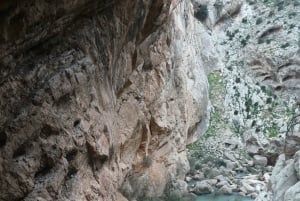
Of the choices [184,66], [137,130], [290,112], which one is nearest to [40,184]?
[137,130]

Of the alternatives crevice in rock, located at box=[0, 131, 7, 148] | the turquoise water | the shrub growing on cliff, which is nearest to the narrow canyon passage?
crevice in rock, located at box=[0, 131, 7, 148]

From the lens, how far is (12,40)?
10922mm

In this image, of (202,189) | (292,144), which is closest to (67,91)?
(292,144)

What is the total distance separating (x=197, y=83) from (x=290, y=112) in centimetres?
984

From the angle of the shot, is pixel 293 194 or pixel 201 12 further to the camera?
pixel 201 12

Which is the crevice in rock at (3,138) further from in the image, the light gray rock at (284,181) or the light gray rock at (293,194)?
the light gray rock at (284,181)

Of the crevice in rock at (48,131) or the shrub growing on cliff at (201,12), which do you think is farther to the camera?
the shrub growing on cliff at (201,12)

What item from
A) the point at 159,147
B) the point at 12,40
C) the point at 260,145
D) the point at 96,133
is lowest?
the point at 260,145

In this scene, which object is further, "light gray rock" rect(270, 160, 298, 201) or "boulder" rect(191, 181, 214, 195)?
"boulder" rect(191, 181, 214, 195)

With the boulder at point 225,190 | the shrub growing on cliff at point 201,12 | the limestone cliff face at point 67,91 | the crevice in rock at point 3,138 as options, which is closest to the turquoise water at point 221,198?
the boulder at point 225,190

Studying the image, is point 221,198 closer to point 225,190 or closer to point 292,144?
point 225,190

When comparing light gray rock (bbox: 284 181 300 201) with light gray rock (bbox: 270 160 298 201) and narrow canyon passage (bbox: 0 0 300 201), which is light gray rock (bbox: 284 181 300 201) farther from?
light gray rock (bbox: 270 160 298 201)

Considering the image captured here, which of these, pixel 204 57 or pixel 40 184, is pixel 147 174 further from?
pixel 204 57

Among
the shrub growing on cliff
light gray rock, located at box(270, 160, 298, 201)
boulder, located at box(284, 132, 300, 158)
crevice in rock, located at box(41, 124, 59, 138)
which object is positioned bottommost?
light gray rock, located at box(270, 160, 298, 201)
